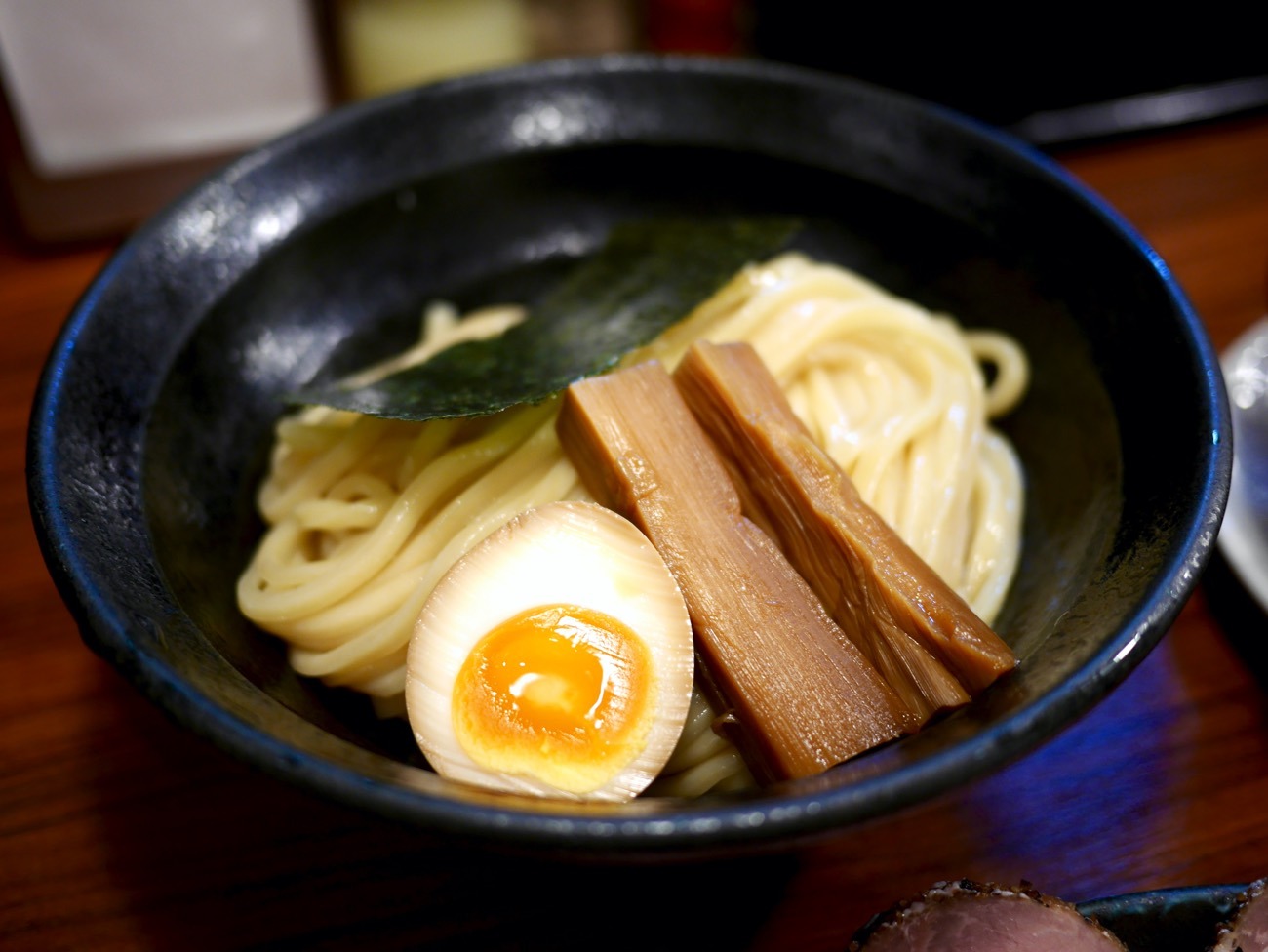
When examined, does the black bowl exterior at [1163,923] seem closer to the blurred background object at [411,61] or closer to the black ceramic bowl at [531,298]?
the black ceramic bowl at [531,298]

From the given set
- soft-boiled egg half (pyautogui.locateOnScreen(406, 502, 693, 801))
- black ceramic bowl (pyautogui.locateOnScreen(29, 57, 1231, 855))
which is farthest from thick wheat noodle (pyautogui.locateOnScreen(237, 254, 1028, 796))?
soft-boiled egg half (pyautogui.locateOnScreen(406, 502, 693, 801))

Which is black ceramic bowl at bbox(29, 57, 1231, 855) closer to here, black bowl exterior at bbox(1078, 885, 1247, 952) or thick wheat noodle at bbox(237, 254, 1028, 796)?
thick wheat noodle at bbox(237, 254, 1028, 796)

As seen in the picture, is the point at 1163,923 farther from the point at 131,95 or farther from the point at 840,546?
the point at 131,95

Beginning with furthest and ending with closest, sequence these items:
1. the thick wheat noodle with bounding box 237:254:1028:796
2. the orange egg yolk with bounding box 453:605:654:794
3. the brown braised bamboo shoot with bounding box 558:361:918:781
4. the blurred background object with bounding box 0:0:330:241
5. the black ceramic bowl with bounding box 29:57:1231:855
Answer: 1. the blurred background object with bounding box 0:0:330:241
2. the thick wheat noodle with bounding box 237:254:1028:796
3. the brown braised bamboo shoot with bounding box 558:361:918:781
4. the orange egg yolk with bounding box 453:605:654:794
5. the black ceramic bowl with bounding box 29:57:1231:855

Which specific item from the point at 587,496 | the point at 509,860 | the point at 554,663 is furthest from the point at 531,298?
the point at 509,860

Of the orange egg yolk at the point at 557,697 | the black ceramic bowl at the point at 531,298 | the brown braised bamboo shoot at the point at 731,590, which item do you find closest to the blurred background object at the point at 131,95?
the black ceramic bowl at the point at 531,298

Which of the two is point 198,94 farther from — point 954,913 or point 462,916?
point 954,913
